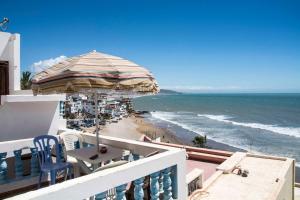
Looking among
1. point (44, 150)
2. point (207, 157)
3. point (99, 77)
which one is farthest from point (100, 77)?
point (207, 157)

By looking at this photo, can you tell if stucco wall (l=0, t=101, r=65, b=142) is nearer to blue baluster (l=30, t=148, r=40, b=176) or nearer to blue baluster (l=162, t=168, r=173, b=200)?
blue baluster (l=30, t=148, r=40, b=176)

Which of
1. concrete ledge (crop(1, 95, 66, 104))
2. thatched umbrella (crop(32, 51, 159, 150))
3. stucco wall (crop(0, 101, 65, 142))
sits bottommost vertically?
stucco wall (crop(0, 101, 65, 142))

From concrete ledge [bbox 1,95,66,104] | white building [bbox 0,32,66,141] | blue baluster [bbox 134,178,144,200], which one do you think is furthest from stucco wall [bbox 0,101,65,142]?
blue baluster [bbox 134,178,144,200]

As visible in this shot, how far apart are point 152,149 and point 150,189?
83 cm

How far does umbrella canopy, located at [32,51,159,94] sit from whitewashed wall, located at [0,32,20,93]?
18.4 feet

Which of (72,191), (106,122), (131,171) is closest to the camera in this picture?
(72,191)

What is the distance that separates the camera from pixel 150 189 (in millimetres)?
3705

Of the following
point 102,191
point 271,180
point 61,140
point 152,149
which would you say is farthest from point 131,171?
point 271,180

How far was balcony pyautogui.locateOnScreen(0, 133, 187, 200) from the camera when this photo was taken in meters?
2.68

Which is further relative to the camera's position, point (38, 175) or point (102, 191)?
point (38, 175)

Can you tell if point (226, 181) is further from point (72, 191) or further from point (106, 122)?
point (106, 122)

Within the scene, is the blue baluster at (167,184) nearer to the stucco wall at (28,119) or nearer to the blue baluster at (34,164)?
the blue baluster at (34,164)

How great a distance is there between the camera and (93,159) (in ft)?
14.8

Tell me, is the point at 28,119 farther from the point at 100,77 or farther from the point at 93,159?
the point at 100,77
